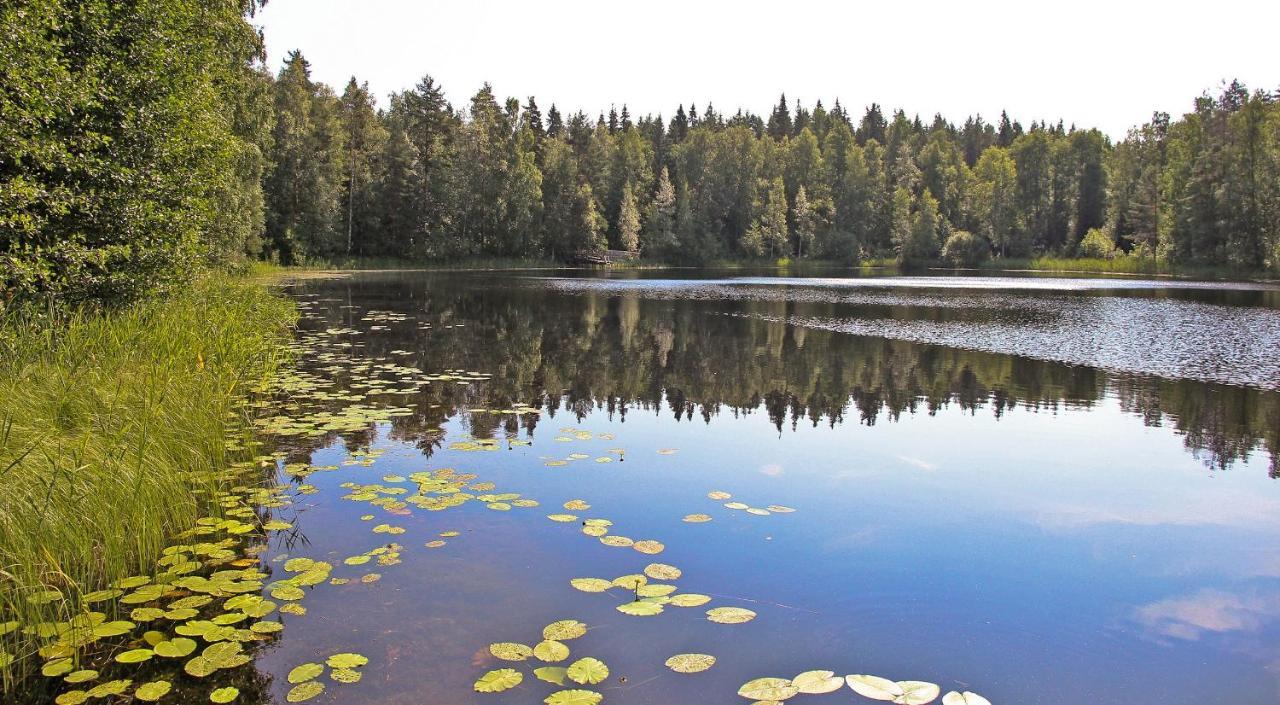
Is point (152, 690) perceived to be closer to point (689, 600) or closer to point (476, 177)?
point (689, 600)

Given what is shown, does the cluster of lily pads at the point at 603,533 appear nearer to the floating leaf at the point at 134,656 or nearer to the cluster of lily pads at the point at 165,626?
the cluster of lily pads at the point at 165,626

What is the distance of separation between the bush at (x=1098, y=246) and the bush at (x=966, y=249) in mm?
10303

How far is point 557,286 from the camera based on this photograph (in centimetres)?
4516

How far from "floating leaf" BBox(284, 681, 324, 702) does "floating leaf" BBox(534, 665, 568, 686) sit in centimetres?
117

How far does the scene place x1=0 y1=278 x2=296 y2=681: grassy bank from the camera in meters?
4.92

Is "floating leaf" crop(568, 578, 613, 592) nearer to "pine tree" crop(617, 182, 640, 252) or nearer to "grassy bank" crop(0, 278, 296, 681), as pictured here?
"grassy bank" crop(0, 278, 296, 681)

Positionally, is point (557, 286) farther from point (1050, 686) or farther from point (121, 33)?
point (1050, 686)

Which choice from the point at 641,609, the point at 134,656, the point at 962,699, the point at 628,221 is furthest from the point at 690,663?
the point at 628,221

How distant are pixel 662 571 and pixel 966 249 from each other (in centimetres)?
9636

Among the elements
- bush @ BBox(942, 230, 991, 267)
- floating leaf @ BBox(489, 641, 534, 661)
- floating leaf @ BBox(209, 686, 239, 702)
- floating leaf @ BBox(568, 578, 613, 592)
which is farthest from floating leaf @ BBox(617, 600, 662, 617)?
bush @ BBox(942, 230, 991, 267)

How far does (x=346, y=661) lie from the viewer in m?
4.52

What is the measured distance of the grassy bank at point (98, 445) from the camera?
16.1 feet

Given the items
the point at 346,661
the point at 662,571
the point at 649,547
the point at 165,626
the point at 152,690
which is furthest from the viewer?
the point at 649,547

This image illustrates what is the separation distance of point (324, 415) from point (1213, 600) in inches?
380
